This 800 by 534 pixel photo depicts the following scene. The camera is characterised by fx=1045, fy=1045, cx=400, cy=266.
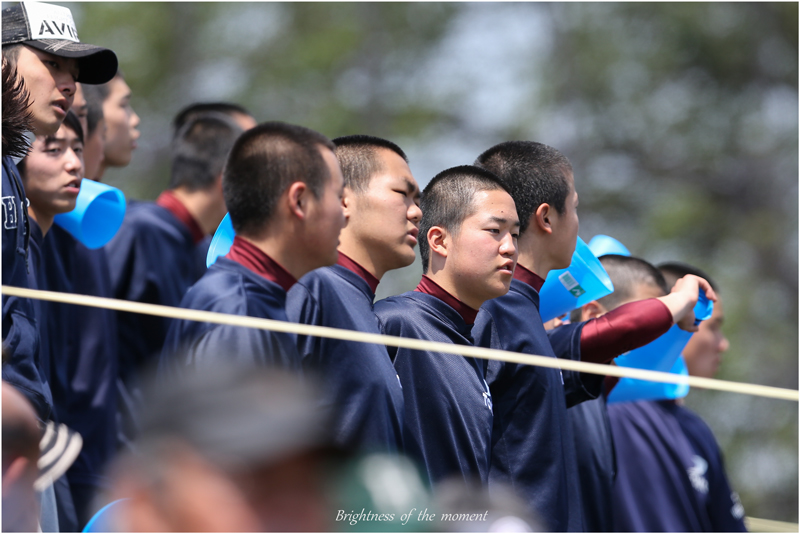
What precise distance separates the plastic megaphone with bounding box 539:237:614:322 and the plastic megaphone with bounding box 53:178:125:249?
4.44ft

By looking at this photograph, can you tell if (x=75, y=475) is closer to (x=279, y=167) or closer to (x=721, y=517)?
(x=279, y=167)

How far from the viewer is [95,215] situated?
10.8 ft

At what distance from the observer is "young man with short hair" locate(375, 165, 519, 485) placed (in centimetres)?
254

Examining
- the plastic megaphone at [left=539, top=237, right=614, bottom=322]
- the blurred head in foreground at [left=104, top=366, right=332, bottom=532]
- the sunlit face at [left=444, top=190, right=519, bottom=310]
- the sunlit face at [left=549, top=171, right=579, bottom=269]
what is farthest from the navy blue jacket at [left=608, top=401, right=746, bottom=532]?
the blurred head in foreground at [left=104, top=366, right=332, bottom=532]

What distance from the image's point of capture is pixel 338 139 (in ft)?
9.36

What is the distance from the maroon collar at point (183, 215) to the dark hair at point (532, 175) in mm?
1821

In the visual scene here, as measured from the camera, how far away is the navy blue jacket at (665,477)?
13.5 feet

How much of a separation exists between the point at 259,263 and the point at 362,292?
0.35 metres

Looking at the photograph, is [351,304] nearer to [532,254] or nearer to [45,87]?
[532,254]

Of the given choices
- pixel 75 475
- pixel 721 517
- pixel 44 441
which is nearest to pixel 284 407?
pixel 44 441

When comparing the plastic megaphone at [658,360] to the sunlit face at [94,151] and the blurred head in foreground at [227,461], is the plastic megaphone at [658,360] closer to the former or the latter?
the sunlit face at [94,151]

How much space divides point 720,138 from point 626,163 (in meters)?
1.13

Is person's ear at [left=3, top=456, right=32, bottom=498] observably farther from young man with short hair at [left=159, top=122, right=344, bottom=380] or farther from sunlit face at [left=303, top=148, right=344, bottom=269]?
sunlit face at [left=303, top=148, right=344, bottom=269]

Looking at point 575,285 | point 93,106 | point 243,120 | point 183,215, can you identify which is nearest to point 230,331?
point 575,285
